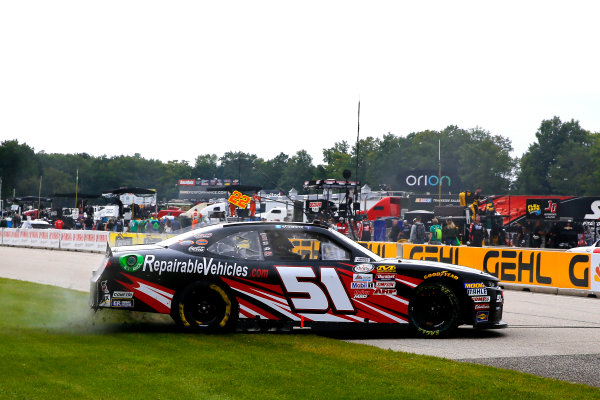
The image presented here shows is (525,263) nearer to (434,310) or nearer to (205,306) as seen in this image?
(434,310)

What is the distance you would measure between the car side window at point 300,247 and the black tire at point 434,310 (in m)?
1.01

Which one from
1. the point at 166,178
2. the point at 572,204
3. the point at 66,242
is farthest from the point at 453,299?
the point at 166,178

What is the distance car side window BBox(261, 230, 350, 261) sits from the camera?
30.5 feet

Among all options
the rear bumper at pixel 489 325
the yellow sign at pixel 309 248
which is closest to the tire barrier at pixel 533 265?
the rear bumper at pixel 489 325

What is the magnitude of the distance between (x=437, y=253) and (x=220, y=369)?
45.5ft

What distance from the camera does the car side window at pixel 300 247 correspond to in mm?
9305

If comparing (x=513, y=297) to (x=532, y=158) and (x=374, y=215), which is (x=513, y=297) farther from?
(x=532, y=158)

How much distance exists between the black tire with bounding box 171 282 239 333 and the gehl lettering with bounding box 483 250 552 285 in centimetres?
1070

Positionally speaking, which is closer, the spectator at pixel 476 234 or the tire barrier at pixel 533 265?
the tire barrier at pixel 533 265

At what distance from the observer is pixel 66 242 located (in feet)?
121

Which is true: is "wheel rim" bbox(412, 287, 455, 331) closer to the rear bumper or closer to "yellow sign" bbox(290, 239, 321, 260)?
the rear bumper

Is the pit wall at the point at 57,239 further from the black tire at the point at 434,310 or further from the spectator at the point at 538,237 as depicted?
the black tire at the point at 434,310

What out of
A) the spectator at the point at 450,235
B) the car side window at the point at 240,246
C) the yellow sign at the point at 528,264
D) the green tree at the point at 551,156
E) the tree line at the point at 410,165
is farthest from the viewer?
the green tree at the point at 551,156

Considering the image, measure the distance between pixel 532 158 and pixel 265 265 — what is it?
9862 centimetres
